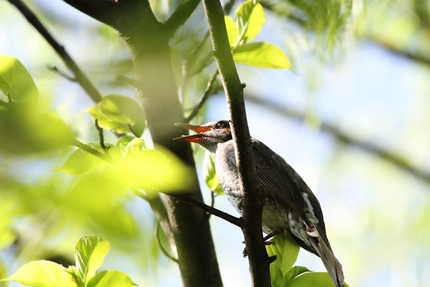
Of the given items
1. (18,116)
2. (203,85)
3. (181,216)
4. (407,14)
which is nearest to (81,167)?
(18,116)

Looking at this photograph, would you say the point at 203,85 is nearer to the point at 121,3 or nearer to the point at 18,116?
the point at 121,3

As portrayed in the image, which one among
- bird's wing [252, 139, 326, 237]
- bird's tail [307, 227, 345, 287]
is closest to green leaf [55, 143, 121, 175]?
bird's tail [307, 227, 345, 287]

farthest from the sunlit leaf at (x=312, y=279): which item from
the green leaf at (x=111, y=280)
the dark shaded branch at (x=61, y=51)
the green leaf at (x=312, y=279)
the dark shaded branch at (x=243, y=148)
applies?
the dark shaded branch at (x=61, y=51)

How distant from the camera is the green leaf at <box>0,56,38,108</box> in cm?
123

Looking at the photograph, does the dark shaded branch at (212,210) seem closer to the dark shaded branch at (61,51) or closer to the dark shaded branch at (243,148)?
the dark shaded branch at (243,148)

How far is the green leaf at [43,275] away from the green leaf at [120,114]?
0.73 metres

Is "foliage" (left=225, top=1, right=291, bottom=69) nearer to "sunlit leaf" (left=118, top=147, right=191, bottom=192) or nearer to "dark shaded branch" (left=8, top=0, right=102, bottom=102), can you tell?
"dark shaded branch" (left=8, top=0, right=102, bottom=102)

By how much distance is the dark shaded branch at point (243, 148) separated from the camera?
5.17 ft

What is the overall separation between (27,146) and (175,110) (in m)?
1.75

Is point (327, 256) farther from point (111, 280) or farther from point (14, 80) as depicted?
point (14, 80)

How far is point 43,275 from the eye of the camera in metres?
1.43

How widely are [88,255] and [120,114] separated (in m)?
0.76

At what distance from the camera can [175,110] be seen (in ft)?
8.07

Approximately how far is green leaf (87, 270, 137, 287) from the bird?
50.2 inches
